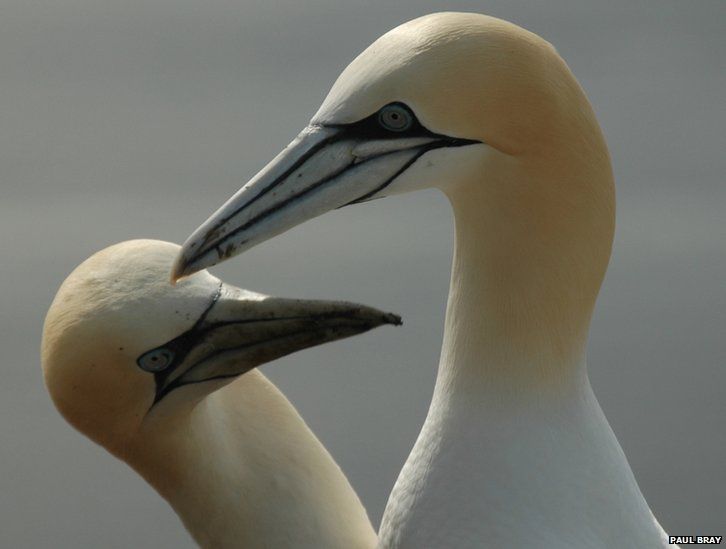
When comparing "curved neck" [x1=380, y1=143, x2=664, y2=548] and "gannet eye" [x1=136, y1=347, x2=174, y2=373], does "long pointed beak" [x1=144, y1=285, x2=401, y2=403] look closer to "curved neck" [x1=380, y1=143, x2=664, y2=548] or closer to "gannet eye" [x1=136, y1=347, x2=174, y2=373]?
"gannet eye" [x1=136, y1=347, x2=174, y2=373]

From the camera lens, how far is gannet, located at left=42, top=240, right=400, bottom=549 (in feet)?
8.01

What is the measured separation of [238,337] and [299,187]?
21.7 inches

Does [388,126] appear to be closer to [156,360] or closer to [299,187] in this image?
[299,187]

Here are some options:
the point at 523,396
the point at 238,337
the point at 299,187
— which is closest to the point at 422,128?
the point at 299,187

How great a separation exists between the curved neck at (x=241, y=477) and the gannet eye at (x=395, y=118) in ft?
2.58

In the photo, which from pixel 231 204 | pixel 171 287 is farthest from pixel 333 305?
pixel 231 204

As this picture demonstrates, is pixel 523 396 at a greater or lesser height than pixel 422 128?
lesser

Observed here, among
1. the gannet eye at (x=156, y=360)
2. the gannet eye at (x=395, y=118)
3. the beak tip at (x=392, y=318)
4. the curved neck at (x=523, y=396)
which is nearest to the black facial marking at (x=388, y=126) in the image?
the gannet eye at (x=395, y=118)

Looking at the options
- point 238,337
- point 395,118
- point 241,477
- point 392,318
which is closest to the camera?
point 395,118

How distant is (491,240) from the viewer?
2102 mm

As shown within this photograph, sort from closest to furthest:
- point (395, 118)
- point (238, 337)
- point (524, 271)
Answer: point (395, 118) → point (524, 271) → point (238, 337)

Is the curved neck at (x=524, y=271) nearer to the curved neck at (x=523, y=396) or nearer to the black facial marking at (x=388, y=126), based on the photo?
the curved neck at (x=523, y=396)

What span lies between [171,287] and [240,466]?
0.39 metres

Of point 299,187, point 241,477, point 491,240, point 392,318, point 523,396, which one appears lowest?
point 241,477
